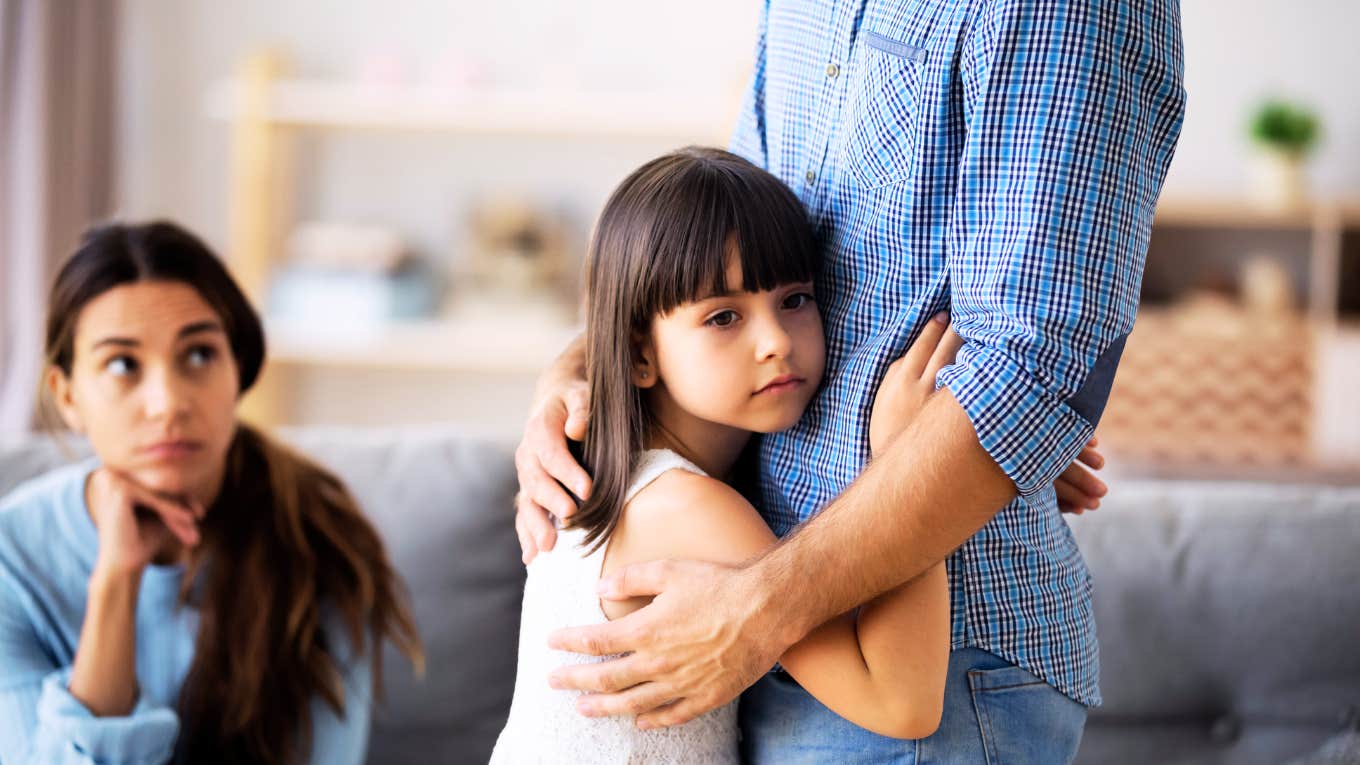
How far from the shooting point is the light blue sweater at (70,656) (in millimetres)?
1494

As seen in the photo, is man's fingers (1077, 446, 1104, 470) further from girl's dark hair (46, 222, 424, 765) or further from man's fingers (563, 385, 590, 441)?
girl's dark hair (46, 222, 424, 765)

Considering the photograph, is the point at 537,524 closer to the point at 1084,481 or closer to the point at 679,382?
the point at 679,382

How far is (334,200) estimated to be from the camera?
4.38m

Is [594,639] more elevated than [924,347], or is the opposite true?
[924,347]

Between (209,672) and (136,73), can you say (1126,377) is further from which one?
(136,73)

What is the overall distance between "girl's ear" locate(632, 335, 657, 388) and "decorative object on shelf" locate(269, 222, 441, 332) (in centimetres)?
305

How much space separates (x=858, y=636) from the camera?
1.00 meters

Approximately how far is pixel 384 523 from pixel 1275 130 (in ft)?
10.3

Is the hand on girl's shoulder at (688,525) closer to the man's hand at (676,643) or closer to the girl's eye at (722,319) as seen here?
the man's hand at (676,643)

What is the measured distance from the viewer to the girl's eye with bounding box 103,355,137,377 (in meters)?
1.60

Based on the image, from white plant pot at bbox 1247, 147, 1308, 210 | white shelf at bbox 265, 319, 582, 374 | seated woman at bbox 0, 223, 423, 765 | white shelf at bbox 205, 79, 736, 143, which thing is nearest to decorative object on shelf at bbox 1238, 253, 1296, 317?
white plant pot at bbox 1247, 147, 1308, 210

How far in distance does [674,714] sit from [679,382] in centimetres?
28

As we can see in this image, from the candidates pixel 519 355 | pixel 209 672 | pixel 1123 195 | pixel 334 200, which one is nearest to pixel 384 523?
pixel 209 672

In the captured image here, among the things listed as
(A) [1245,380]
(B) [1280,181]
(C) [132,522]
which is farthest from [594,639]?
(B) [1280,181]
